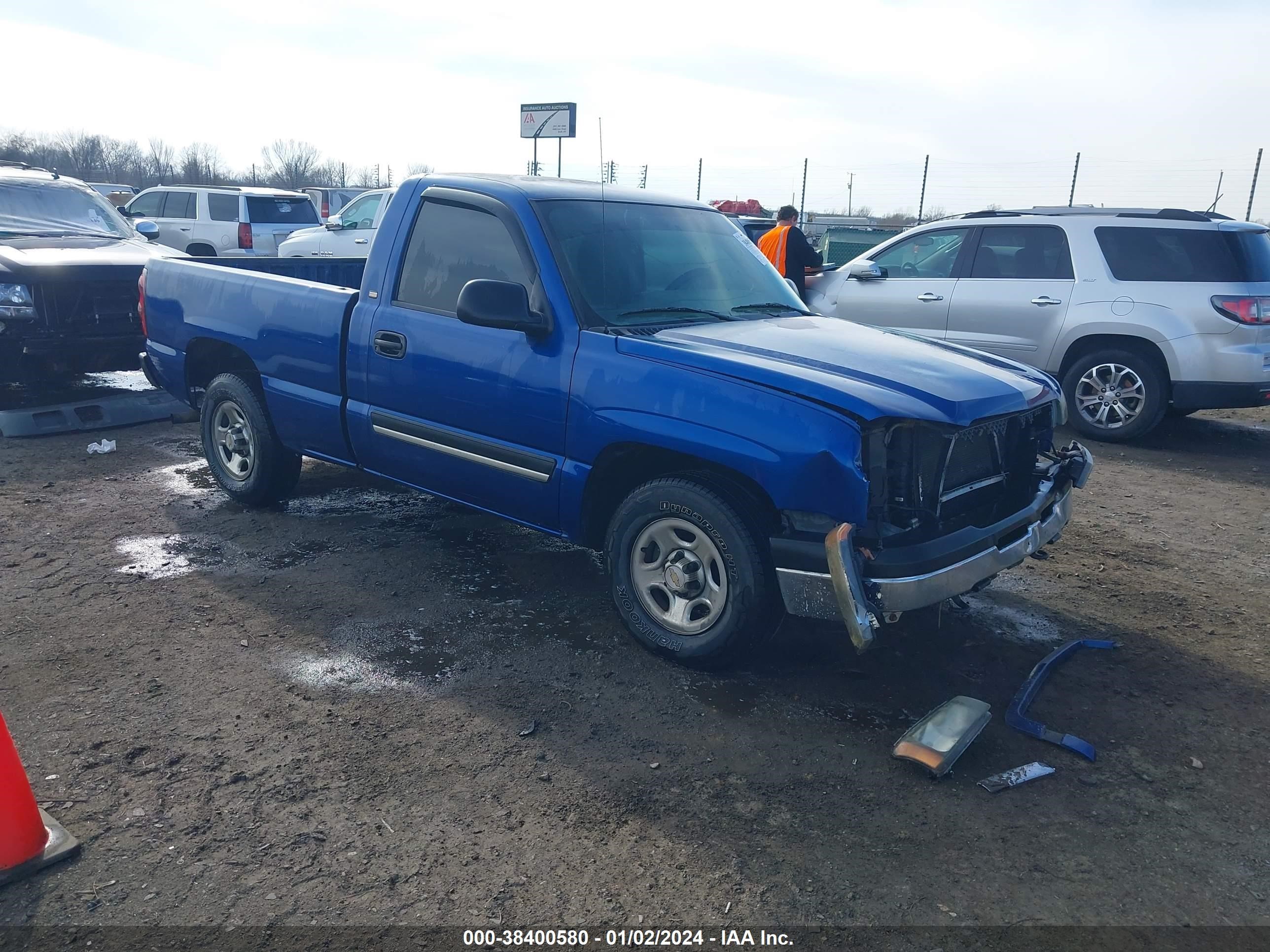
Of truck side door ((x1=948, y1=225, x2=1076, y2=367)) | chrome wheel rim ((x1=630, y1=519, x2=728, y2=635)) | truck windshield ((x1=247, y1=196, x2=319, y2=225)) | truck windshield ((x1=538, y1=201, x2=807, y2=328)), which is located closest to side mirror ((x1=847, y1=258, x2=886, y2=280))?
truck side door ((x1=948, y1=225, x2=1076, y2=367))

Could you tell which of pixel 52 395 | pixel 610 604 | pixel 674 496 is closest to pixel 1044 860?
pixel 674 496

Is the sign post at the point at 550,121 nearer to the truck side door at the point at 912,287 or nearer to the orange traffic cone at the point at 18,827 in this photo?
the truck side door at the point at 912,287

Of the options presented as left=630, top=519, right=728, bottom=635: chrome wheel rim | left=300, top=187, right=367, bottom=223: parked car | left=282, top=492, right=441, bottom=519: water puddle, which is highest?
left=300, top=187, right=367, bottom=223: parked car

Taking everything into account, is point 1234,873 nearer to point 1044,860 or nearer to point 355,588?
point 1044,860

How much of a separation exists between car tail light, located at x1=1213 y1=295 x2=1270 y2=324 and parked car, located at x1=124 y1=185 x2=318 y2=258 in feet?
48.5

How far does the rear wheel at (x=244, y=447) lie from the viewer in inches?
216

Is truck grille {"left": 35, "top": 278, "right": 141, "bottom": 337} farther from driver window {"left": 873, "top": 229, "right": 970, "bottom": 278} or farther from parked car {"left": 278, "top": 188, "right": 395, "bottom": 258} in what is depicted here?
parked car {"left": 278, "top": 188, "right": 395, "bottom": 258}

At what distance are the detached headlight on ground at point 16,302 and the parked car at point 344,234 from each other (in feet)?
25.6

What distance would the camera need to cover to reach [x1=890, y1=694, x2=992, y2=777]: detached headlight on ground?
10.5 ft

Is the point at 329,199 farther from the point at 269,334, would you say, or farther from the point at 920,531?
the point at 920,531

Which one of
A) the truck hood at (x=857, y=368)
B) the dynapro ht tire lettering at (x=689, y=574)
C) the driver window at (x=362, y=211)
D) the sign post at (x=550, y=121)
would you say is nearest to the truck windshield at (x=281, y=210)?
the driver window at (x=362, y=211)

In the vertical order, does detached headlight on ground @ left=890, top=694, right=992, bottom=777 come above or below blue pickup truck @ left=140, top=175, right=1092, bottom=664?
below

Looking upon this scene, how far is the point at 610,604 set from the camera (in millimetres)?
4551

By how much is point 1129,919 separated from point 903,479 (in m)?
1.51
